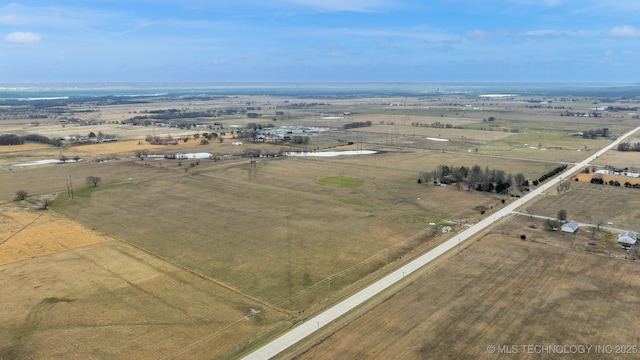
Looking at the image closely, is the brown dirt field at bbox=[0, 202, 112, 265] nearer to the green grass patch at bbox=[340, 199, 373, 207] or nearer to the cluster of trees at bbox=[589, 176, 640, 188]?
the green grass patch at bbox=[340, 199, 373, 207]

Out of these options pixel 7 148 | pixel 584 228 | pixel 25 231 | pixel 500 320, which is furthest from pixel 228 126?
pixel 500 320

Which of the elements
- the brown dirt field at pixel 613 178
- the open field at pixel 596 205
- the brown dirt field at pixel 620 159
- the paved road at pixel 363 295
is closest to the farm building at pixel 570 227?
the open field at pixel 596 205

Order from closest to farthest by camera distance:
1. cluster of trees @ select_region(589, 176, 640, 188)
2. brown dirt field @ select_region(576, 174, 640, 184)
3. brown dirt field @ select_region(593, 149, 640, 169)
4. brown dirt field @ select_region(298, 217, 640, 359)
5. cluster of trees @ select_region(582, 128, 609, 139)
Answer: brown dirt field @ select_region(298, 217, 640, 359)
cluster of trees @ select_region(589, 176, 640, 188)
brown dirt field @ select_region(576, 174, 640, 184)
brown dirt field @ select_region(593, 149, 640, 169)
cluster of trees @ select_region(582, 128, 609, 139)

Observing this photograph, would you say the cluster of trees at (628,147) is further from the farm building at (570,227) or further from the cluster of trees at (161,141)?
the cluster of trees at (161,141)

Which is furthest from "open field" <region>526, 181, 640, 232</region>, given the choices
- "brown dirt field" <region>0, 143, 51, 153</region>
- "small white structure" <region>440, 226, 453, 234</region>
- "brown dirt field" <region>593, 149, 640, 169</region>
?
"brown dirt field" <region>0, 143, 51, 153</region>

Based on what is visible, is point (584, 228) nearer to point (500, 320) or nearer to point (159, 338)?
point (500, 320)
